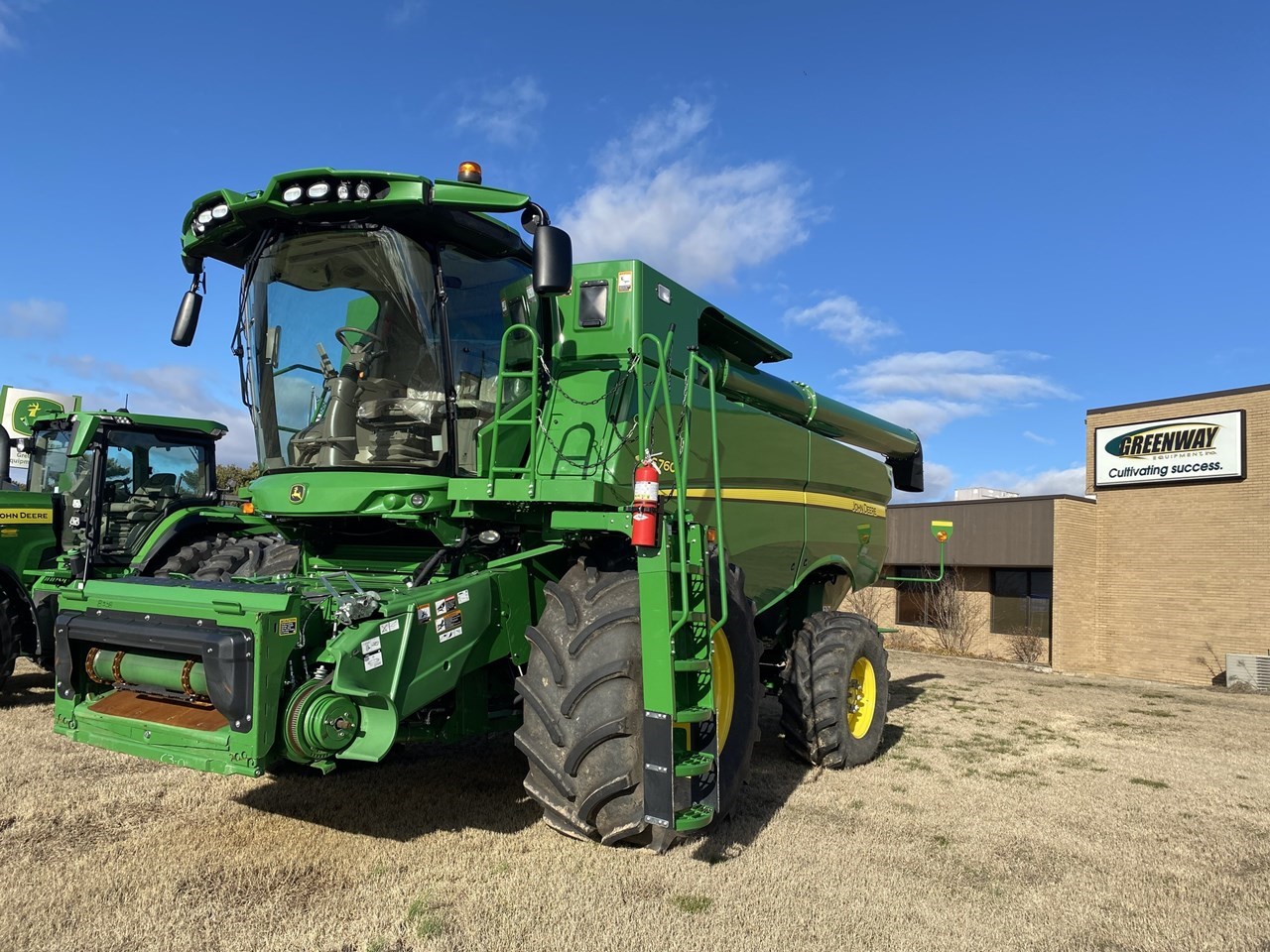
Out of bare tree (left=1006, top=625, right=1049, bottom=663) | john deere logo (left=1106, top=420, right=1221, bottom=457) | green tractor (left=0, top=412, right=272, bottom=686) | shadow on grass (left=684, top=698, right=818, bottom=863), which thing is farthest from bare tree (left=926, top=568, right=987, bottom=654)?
green tractor (left=0, top=412, right=272, bottom=686)

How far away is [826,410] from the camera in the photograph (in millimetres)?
7770

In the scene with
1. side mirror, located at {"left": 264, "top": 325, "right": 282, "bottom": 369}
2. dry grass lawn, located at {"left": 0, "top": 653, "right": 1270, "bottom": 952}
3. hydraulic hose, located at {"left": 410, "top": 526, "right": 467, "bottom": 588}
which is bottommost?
dry grass lawn, located at {"left": 0, "top": 653, "right": 1270, "bottom": 952}

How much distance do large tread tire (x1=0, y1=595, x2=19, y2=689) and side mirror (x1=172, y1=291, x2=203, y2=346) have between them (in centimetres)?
480

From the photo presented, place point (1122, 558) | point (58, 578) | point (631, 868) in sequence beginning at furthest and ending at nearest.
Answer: point (1122, 558)
point (58, 578)
point (631, 868)

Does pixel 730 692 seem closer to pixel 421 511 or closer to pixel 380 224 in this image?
pixel 421 511

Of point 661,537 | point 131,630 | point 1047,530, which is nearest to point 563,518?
point 661,537

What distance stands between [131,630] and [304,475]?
113 cm

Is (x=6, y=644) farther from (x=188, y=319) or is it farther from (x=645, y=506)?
(x=645, y=506)

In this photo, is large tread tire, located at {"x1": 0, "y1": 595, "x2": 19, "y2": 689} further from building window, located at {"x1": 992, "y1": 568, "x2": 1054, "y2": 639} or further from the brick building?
building window, located at {"x1": 992, "y1": 568, "x2": 1054, "y2": 639}

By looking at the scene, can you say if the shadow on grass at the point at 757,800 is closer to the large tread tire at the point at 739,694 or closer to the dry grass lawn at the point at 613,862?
the dry grass lawn at the point at 613,862

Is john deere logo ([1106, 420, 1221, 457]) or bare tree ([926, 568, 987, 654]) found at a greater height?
john deere logo ([1106, 420, 1221, 457])

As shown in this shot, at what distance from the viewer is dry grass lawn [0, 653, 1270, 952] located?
3.45 metres

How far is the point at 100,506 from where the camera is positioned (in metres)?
8.58

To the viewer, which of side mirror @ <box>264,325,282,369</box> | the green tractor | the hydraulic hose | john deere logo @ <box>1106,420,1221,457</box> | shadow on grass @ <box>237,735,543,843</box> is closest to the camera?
the hydraulic hose
